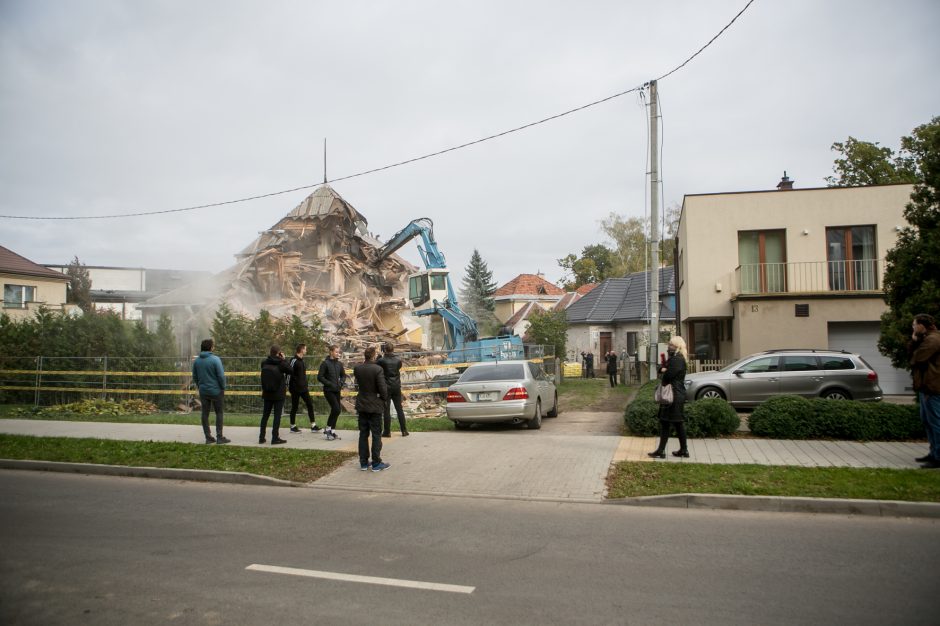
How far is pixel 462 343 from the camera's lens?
25.6 meters

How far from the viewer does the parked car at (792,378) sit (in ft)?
47.8

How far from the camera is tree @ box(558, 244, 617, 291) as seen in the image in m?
83.1

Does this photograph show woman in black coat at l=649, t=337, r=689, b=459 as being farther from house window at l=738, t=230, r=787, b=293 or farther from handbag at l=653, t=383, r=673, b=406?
house window at l=738, t=230, r=787, b=293

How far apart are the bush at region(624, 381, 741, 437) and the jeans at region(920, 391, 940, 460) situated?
312 cm

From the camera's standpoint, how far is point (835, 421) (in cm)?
1049

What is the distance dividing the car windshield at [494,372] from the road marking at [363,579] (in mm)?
8373

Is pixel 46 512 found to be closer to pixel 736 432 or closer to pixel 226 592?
pixel 226 592

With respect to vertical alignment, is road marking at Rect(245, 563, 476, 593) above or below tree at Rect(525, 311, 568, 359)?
below

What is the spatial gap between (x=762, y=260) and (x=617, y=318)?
71.9ft

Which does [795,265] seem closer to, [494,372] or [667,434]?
[494,372]

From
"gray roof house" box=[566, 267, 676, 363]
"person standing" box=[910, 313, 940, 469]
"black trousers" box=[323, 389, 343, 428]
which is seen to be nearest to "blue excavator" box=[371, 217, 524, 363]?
"black trousers" box=[323, 389, 343, 428]

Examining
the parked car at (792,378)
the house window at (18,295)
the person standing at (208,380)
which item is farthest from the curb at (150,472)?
the house window at (18,295)

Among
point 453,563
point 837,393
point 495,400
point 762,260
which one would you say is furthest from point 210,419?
point 762,260

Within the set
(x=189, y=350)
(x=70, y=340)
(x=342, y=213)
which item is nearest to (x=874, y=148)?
(x=342, y=213)
